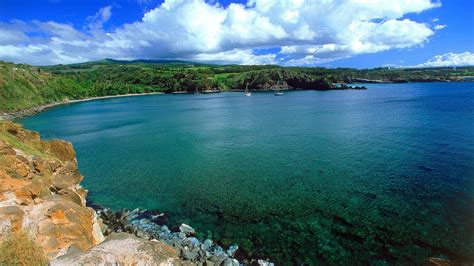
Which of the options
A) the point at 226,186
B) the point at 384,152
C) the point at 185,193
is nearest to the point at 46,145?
the point at 185,193

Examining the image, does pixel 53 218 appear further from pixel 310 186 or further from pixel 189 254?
pixel 310 186

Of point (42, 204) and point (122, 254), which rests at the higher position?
point (42, 204)

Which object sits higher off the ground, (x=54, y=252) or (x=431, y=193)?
(x=54, y=252)

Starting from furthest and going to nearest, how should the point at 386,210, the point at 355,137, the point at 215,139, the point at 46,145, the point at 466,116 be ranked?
the point at 466,116 < the point at 215,139 < the point at 355,137 < the point at 46,145 < the point at 386,210

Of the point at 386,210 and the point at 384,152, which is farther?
the point at 384,152

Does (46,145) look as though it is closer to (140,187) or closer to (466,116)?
(140,187)

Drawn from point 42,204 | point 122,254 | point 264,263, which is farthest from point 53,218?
point 264,263

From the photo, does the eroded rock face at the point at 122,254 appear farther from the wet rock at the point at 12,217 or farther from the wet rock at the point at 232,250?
the wet rock at the point at 232,250
